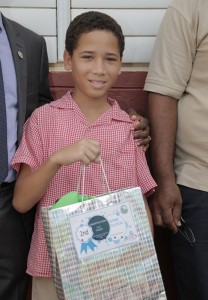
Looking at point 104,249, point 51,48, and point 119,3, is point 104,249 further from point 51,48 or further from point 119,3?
point 119,3

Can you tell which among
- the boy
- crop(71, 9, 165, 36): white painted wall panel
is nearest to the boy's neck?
the boy

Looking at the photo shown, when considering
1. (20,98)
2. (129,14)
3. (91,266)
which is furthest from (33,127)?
(129,14)

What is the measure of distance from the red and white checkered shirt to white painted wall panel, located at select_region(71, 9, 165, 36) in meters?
0.82

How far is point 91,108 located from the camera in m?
2.01

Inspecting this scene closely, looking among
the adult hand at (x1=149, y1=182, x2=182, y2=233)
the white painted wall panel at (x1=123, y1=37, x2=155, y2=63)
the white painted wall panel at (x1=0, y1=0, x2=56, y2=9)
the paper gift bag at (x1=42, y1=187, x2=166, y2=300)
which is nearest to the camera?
the paper gift bag at (x1=42, y1=187, x2=166, y2=300)

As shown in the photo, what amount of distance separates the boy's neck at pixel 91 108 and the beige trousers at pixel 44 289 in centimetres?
67

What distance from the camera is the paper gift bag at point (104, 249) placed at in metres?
1.55

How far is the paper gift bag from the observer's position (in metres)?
1.55

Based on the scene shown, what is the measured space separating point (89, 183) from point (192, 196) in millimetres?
516

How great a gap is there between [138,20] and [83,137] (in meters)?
0.98

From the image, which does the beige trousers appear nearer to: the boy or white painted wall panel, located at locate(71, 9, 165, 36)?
the boy

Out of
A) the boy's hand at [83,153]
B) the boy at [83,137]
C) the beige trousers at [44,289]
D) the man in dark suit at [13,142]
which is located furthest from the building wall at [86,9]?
the beige trousers at [44,289]

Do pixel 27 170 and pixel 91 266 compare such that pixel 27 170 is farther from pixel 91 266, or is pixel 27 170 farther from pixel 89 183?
pixel 91 266

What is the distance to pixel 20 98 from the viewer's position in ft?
6.57
